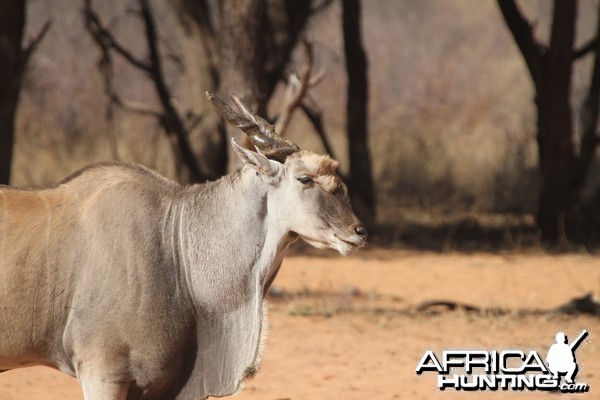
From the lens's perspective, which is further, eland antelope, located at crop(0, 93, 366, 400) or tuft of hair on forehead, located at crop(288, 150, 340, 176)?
tuft of hair on forehead, located at crop(288, 150, 340, 176)

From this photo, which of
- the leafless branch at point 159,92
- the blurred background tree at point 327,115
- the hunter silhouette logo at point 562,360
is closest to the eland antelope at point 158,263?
the hunter silhouette logo at point 562,360

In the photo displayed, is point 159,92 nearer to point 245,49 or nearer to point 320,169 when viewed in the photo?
point 245,49

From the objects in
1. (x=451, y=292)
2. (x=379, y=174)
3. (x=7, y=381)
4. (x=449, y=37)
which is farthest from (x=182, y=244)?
(x=449, y=37)

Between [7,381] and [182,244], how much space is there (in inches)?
92.7

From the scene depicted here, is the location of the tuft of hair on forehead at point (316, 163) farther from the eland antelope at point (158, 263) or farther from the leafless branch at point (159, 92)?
the leafless branch at point (159, 92)

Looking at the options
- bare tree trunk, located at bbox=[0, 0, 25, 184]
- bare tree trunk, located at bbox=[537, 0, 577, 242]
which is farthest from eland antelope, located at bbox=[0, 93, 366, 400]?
bare tree trunk, located at bbox=[537, 0, 577, 242]

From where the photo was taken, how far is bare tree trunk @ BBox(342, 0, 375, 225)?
12.5 metres

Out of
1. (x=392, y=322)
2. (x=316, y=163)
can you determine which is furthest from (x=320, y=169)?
(x=392, y=322)

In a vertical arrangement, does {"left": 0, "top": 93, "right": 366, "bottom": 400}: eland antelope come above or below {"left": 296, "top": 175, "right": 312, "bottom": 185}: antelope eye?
below

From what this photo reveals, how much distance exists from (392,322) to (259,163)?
3761mm

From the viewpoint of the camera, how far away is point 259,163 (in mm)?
4414

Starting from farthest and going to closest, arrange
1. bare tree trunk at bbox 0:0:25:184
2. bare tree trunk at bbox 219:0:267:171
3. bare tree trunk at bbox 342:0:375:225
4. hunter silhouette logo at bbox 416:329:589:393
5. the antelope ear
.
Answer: bare tree trunk at bbox 342:0:375:225 → bare tree trunk at bbox 0:0:25:184 → bare tree trunk at bbox 219:0:267:171 → hunter silhouette logo at bbox 416:329:589:393 → the antelope ear

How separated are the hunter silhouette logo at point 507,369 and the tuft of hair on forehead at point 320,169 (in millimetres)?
2068

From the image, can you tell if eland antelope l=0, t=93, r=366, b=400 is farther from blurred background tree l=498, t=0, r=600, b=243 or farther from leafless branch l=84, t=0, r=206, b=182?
blurred background tree l=498, t=0, r=600, b=243
